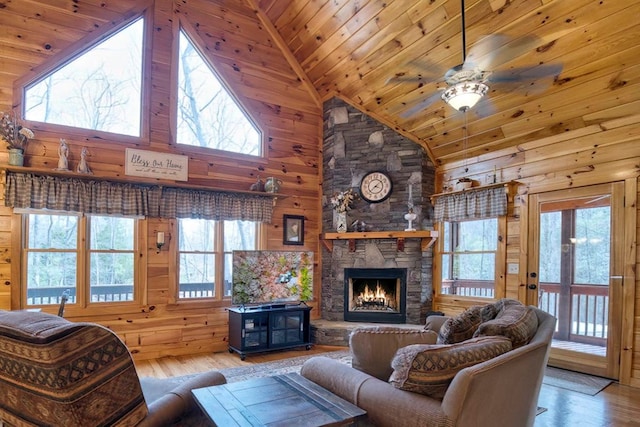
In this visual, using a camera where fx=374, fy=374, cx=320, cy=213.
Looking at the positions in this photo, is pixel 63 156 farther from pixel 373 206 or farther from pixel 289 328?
pixel 373 206

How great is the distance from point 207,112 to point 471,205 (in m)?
3.79

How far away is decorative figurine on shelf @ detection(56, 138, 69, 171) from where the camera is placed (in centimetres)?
404

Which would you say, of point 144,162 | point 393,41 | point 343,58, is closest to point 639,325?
point 393,41

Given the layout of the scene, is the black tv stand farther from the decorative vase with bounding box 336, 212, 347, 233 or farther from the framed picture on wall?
the decorative vase with bounding box 336, 212, 347, 233

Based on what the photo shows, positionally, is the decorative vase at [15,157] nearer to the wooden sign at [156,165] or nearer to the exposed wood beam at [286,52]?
the wooden sign at [156,165]

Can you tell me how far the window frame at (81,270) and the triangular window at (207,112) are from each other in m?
1.39

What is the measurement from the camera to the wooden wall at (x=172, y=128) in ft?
13.4

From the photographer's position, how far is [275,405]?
1830mm

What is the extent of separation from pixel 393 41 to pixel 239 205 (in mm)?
2855

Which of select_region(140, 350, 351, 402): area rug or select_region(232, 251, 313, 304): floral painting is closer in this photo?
select_region(140, 350, 351, 402): area rug

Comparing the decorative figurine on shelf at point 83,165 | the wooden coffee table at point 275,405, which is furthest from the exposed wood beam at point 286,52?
the wooden coffee table at point 275,405

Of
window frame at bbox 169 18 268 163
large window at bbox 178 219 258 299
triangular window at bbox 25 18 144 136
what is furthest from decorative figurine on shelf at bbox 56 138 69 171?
large window at bbox 178 219 258 299

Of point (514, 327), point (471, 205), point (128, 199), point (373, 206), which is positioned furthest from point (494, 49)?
point (128, 199)

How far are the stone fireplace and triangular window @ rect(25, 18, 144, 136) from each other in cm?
280
